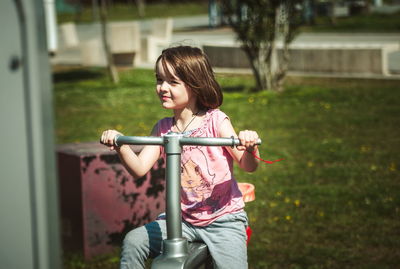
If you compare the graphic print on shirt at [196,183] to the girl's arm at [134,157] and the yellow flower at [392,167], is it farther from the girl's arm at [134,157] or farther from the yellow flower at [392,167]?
the yellow flower at [392,167]

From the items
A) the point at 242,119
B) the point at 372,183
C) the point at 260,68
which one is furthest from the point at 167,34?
the point at 372,183

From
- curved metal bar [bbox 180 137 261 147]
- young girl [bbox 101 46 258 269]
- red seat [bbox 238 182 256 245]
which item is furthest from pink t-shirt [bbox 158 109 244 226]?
curved metal bar [bbox 180 137 261 147]

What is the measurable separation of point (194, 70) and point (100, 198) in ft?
6.07

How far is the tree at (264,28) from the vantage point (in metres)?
11.2

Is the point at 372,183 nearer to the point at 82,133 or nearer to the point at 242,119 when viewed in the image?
the point at 242,119

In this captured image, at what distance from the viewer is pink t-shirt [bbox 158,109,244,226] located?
2.79 meters

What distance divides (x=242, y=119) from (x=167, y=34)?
1200 cm

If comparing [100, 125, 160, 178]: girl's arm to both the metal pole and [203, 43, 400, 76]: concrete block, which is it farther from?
[203, 43, 400, 76]: concrete block

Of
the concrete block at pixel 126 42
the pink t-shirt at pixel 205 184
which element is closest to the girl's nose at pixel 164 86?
the pink t-shirt at pixel 205 184

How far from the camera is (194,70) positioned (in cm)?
278

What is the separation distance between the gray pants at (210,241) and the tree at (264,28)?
856 centimetres

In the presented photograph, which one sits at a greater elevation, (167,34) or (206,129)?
(206,129)

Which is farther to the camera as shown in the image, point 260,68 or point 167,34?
point 167,34

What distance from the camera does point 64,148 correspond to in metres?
4.68
